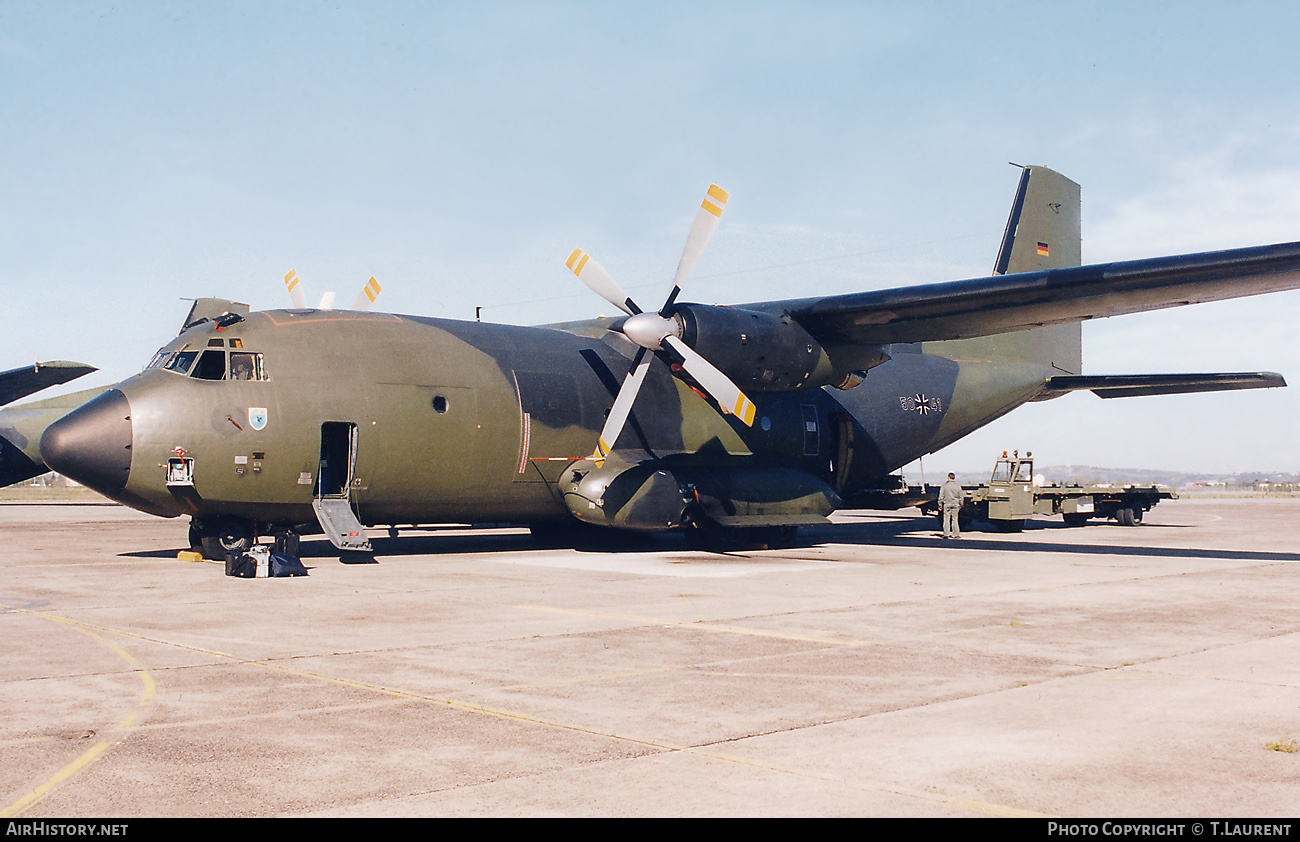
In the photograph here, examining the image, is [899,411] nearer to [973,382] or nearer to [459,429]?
[973,382]

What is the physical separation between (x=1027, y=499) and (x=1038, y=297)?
38.9 ft

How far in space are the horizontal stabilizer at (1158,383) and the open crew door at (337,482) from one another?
19259 mm

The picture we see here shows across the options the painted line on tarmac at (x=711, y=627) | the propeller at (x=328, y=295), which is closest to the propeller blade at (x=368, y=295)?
the propeller at (x=328, y=295)

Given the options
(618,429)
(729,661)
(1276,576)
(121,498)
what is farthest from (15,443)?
(1276,576)

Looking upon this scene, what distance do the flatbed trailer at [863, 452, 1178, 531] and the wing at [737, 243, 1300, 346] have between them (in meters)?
6.20

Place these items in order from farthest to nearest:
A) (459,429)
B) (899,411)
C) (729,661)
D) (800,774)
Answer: (899,411), (459,429), (729,661), (800,774)

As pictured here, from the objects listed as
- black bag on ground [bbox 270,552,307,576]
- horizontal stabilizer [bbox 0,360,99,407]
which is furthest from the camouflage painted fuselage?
horizontal stabilizer [bbox 0,360,99,407]

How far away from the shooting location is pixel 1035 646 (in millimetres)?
9867

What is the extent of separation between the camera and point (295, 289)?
24188mm

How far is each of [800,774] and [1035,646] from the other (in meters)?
5.11

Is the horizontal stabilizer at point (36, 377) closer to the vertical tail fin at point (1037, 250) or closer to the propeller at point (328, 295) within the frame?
the propeller at point (328, 295)

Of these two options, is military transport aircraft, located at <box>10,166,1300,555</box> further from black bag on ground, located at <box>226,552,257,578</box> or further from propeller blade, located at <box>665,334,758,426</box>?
black bag on ground, located at <box>226,552,257,578</box>

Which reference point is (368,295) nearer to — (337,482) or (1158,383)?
(337,482)

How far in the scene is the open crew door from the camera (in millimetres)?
17703
